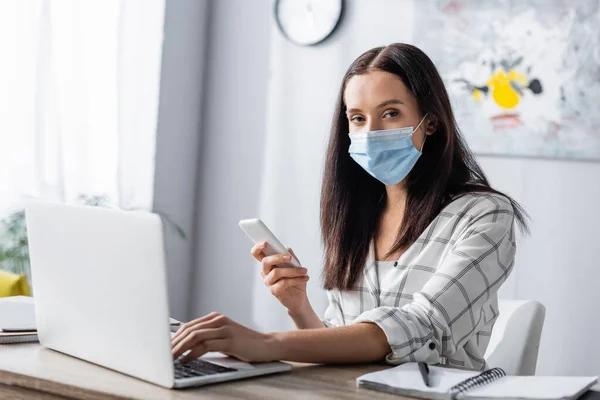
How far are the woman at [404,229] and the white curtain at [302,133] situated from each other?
171 cm

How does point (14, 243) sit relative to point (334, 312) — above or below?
below

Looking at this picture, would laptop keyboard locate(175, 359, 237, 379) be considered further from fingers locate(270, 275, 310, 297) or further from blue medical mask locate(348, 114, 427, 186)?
blue medical mask locate(348, 114, 427, 186)

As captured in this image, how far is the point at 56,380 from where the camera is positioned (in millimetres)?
1207

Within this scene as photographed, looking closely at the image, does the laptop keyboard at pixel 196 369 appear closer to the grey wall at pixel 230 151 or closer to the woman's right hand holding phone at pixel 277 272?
the woman's right hand holding phone at pixel 277 272

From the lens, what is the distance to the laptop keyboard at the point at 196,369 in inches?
47.4

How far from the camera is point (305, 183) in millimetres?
3779

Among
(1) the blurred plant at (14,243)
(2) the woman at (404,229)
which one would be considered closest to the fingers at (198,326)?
(2) the woman at (404,229)

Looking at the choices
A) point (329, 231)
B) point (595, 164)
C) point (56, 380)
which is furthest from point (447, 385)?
point (595, 164)

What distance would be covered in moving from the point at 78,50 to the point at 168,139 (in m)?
0.63

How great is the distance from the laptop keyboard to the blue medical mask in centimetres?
71

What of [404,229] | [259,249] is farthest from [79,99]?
[259,249]

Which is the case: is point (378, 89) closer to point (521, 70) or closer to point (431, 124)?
point (431, 124)

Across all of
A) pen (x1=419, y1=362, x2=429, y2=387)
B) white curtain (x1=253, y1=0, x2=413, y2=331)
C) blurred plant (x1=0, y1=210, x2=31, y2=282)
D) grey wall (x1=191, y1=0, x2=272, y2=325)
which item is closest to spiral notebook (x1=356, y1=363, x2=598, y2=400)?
pen (x1=419, y1=362, x2=429, y2=387)

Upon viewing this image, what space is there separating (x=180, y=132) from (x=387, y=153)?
2300mm
